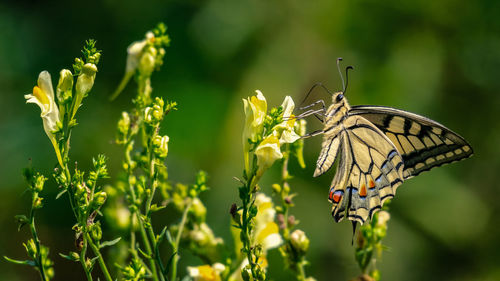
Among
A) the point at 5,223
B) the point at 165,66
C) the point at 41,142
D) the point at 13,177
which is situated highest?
the point at 165,66

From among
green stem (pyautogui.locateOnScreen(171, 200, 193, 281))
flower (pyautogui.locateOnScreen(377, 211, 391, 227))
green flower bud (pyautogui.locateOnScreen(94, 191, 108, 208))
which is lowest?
green stem (pyautogui.locateOnScreen(171, 200, 193, 281))

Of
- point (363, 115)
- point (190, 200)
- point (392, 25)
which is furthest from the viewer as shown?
point (392, 25)

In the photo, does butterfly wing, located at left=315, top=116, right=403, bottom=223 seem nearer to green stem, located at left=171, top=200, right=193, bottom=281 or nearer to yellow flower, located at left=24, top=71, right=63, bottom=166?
green stem, located at left=171, top=200, right=193, bottom=281

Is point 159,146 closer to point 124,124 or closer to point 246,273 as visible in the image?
point 124,124

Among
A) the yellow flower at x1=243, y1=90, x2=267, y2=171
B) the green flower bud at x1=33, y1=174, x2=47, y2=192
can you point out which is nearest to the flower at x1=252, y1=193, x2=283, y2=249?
the yellow flower at x1=243, y1=90, x2=267, y2=171

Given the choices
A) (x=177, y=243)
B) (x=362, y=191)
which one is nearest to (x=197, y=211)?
(x=177, y=243)

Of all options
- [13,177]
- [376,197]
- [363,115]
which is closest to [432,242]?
[363,115]

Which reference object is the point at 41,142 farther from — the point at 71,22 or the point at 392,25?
the point at 392,25

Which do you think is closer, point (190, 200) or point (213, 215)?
point (190, 200)
